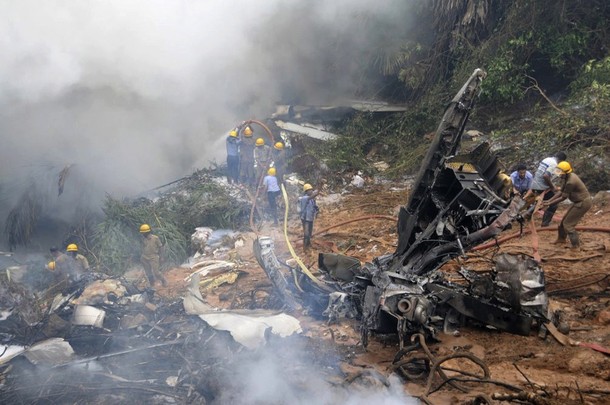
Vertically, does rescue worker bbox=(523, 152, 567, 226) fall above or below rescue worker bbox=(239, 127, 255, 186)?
above

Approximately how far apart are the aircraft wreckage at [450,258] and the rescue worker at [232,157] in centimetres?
701

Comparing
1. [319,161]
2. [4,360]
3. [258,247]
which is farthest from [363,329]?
[319,161]

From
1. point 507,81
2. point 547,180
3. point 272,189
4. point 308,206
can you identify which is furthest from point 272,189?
point 507,81

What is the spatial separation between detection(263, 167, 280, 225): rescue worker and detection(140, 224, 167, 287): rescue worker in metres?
2.72

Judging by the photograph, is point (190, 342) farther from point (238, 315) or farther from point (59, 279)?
point (59, 279)

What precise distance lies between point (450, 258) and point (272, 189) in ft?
18.6

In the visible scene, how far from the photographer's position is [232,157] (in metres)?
12.1

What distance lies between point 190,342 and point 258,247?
5.22ft

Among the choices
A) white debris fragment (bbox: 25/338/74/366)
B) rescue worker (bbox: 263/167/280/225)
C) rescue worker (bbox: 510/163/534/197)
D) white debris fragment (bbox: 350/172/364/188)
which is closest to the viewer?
white debris fragment (bbox: 25/338/74/366)

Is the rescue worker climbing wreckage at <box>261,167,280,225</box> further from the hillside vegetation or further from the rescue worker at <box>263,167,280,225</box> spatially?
the hillside vegetation

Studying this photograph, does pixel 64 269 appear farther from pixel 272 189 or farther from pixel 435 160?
pixel 435 160

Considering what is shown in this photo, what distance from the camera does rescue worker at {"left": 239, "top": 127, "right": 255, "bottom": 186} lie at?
38.7 feet

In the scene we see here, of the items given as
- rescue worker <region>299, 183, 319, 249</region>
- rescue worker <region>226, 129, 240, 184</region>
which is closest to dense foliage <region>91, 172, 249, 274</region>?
rescue worker <region>226, 129, 240, 184</region>

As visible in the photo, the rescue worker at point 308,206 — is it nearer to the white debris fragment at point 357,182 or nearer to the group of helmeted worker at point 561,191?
the group of helmeted worker at point 561,191
